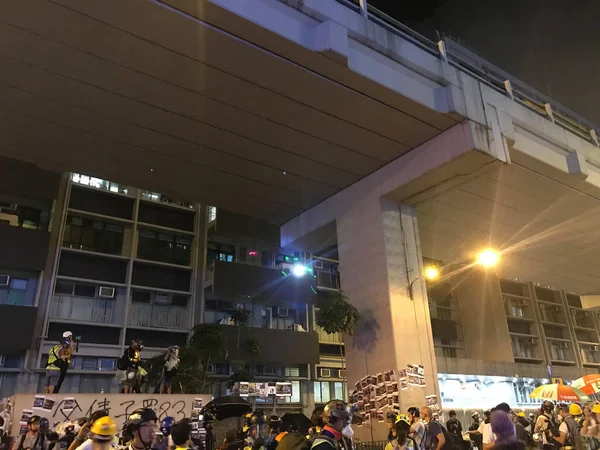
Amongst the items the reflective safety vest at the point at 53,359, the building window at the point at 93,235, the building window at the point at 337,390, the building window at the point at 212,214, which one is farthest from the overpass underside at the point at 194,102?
the building window at the point at 337,390

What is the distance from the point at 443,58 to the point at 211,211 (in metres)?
16.0

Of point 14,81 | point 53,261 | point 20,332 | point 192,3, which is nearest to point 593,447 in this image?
point 192,3

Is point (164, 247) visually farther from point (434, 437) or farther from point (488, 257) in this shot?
point (434, 437)

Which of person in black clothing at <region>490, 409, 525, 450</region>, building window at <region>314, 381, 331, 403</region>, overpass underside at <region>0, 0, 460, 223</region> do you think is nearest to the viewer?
person in black clothing at <region>490, 409, 525, 450</region>

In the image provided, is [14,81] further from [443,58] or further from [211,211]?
[211,211]

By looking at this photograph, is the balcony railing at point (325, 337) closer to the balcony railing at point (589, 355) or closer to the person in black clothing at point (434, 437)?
the balcony railing at point (589, 355)

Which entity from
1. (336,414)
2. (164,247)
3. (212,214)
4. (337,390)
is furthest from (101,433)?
(337,390)

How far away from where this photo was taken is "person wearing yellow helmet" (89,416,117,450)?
4074mm

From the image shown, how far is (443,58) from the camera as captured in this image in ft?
40.8

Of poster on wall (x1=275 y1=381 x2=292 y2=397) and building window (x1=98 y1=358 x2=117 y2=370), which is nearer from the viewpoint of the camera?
poster on wall (x1=275 y1=381 x2=292 y2=397)

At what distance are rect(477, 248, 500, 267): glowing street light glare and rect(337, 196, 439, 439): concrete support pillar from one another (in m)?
7.57

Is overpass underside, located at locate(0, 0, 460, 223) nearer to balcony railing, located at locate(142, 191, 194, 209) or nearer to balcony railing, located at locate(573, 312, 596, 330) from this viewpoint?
balcony railing, located at locate(142, 191, 194, 209)

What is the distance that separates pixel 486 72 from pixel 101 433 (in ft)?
52.3

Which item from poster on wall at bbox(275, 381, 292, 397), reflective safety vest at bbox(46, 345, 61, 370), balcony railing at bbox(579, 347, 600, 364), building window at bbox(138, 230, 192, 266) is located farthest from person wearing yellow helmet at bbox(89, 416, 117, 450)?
balcony railing at bbox(579, 347, 600, 364)
